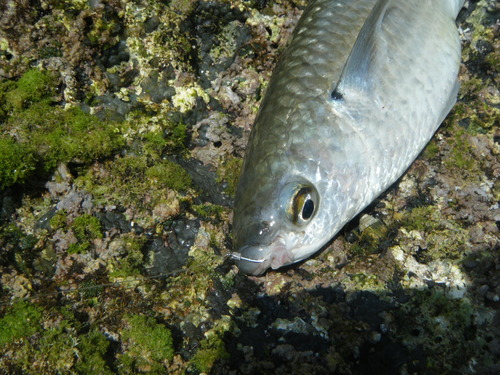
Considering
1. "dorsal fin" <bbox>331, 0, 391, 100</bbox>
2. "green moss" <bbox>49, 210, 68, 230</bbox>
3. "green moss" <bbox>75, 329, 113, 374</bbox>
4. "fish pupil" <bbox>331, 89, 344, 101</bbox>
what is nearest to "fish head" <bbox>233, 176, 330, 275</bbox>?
"fish pupil" <bbox>331, 89, 344, 101</bbox>

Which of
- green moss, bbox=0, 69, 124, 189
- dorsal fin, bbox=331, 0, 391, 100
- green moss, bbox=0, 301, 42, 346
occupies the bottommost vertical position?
green moss, bbox=0, 301, 42, 346

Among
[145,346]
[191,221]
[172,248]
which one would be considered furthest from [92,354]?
[191,221]

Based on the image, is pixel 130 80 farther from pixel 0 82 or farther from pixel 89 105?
pixel 0 82

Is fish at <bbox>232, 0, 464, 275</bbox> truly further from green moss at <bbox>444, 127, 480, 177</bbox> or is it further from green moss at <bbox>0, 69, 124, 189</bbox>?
green moss at <bbox>0, 69, 124, 189</bbox>

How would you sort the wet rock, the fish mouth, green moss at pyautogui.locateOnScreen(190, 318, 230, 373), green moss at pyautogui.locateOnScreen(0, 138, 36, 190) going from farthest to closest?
1. the wet rock
2. green moss at pyautogui.locateOnScreen(0, 138, 36, 190)
3. the fish mouth
4. green moss at pyautogui.locateOnScreen(190, 318, 230, 373)

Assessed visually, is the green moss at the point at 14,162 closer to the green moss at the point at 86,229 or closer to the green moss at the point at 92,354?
the green moss at the point at 86,229

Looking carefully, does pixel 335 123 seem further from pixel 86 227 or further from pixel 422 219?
pixel 86 227
